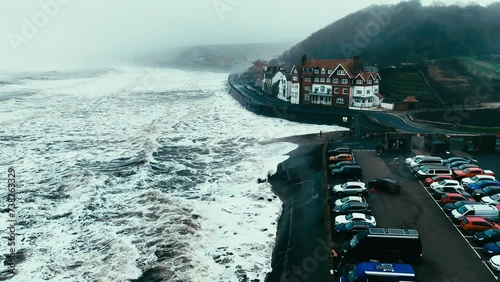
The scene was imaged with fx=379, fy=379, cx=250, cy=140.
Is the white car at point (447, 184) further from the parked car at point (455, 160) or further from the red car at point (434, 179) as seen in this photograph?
the parked car at point (455, 160)

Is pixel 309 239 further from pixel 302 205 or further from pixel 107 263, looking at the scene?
pixel 107 263

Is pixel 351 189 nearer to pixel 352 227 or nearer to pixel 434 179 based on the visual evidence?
pixel 352 227

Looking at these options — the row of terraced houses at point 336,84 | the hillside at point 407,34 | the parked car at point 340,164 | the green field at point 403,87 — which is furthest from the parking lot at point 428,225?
the hillside at point 407,34

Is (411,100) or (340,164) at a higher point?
(411,100)

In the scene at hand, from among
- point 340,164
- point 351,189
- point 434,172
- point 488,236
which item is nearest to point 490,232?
point 488,236

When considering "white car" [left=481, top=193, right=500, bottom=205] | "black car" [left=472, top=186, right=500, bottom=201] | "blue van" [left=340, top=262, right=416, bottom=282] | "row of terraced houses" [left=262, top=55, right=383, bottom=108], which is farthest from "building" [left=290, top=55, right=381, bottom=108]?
"blue van" [left=340, top=262, right=416, bottom=282]

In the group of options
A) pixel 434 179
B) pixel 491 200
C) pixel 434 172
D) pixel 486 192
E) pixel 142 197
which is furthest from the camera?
pixel 142 197

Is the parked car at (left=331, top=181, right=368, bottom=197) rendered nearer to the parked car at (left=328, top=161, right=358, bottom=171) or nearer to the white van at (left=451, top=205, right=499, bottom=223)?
the parked car at (left=328, top=161, right=358, bottom=171)
